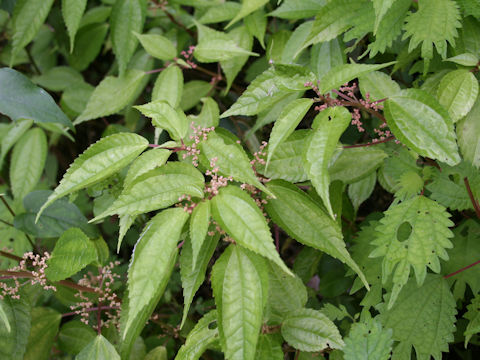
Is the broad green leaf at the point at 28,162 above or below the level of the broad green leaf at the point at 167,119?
below

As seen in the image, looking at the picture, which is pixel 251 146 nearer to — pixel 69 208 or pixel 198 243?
pixel 69 208

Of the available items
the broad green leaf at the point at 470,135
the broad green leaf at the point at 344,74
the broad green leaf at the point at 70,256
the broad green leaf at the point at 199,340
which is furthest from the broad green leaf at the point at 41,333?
the broad green leaf at the point at 470,135

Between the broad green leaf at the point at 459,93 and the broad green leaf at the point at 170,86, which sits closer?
the broad green leaf at the point at 459,93

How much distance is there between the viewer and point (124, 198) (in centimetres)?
100

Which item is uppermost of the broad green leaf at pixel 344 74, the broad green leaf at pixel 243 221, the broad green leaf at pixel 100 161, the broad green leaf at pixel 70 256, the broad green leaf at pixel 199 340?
the broad green leaf at pixel 344 74

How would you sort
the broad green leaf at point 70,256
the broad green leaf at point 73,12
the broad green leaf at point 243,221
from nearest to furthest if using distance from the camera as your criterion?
the broad green leaf at point 243,221
the broad green leaf at point 70,256
the broad green leaf at point 73,12

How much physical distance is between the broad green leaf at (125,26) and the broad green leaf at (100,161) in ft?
2.48

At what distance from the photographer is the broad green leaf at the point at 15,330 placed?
1.35m

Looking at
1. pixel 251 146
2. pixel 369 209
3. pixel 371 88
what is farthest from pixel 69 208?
pixel 369 209

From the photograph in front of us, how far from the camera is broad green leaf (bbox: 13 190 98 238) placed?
1.62 m

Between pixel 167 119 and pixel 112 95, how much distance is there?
2.46 ft

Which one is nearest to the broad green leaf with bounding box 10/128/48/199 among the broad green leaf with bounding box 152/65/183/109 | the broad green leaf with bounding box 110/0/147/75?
the broad green leaf with bounding box 110/0/147/75

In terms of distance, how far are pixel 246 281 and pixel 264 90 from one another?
0.47 m

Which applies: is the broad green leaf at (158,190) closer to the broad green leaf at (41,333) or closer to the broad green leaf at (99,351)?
the broad green leaf at (99,351)
